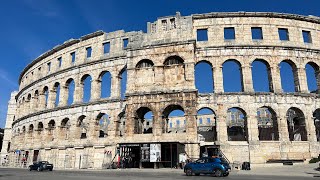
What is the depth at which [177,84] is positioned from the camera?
24.3 meters

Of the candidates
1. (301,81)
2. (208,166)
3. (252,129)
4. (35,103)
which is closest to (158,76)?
(252,129)

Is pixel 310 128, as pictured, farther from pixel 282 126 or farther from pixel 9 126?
pixel 9 126

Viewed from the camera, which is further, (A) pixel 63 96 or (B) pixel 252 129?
(A) pixel 63 96

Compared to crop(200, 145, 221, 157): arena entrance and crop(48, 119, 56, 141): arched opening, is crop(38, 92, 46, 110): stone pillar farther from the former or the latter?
crop(200, 145, 221, 157): arena entrance

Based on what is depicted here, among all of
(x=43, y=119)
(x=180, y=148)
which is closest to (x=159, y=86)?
(x=180, y=148)

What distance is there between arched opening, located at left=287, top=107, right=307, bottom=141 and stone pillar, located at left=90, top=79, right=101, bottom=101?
20542 millimetres

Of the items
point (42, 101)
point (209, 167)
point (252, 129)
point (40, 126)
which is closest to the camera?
point (209, 167)

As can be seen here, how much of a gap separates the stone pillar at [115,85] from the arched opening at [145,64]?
4.55m

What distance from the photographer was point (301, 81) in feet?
88.4

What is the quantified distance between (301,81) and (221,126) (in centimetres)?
970

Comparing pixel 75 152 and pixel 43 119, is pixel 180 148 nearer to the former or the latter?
pixel 75 152

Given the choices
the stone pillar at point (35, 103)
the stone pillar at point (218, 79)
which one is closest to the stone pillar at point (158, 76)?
the stone pillar at point (218, 79)

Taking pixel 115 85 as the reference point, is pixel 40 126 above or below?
below

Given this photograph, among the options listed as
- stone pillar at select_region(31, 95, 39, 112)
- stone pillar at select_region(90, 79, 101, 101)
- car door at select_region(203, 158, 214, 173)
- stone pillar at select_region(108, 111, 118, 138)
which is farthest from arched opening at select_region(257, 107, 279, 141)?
stone pillar at select_region(31, 95, 39, 112)
